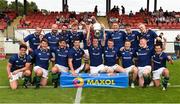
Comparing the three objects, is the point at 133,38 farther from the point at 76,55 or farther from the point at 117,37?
the point at 76,55

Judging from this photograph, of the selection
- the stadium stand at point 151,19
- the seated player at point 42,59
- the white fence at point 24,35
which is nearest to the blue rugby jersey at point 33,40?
the seated player at point 42,59

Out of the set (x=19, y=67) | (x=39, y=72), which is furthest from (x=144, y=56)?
(x=19, y=67)

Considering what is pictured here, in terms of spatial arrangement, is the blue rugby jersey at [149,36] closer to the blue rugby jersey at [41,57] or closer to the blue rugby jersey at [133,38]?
the blue rugby jersey at [133,38]

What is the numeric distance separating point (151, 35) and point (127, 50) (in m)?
1.12

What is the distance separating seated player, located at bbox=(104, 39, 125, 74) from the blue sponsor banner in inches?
17.8

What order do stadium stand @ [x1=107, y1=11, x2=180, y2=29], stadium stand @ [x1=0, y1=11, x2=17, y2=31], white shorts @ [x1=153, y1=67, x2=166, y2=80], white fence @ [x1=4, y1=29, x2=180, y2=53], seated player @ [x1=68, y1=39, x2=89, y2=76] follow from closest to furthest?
white shorts @ [x1=153, y1=67, x2=166, y2=80] < seated player @ [x1=68, y1=39, x2=89, y2=76] < white fence @ [x1=4, y1=29, x2=180, y2=53] < stadium stand @ [x1=0, y1=11, x2=17, y2=31] < stadium stand @ [x1=107, y1=11, x2=180, y2=29]

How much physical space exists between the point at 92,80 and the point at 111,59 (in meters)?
0.94

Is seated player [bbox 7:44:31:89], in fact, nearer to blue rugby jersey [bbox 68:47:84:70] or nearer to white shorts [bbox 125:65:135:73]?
blue rugby jersey [bbox 68:47:84:70]

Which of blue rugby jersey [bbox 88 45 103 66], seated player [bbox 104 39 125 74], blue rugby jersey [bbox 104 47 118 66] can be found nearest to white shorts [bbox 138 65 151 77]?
seated player [bbox 104 39 125 74]

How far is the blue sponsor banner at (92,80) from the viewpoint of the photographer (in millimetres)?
12172

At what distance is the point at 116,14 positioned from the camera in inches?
1340

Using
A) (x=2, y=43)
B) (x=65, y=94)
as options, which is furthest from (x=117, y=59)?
(x=2, y=43)

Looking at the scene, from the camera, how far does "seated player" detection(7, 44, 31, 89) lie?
12.2m

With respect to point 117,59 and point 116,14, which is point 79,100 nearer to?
point 117,59
